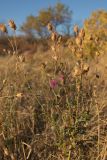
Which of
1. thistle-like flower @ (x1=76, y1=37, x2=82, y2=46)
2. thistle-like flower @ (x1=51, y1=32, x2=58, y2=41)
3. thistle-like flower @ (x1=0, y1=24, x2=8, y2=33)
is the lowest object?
thistle-like flower @ (x1=76, y1=37, x2=82, y2=46)

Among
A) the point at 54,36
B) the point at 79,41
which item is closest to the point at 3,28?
the point at 54,36

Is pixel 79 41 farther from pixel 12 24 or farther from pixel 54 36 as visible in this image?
pixel 12 24

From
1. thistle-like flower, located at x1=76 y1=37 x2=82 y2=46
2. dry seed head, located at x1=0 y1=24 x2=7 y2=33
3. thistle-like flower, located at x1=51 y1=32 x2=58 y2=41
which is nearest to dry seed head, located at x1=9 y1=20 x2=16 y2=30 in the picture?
dry seed head, located at x1=0 y1=24 x2=7 y2=33

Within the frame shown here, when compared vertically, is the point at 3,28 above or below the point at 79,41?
above

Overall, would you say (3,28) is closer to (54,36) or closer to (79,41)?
(54,36)

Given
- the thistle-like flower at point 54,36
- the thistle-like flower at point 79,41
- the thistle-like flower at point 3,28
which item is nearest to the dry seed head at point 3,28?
the thistle-like flower at point 3,28

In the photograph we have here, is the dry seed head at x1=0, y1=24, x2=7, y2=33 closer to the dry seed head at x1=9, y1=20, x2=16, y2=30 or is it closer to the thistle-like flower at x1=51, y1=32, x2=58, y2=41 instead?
the dry seed head at x1=9, y1=20, x2=16, y2=30

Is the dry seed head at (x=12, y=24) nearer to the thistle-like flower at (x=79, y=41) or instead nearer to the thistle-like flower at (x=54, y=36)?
the thistle-like flower at (x=54, y=36)

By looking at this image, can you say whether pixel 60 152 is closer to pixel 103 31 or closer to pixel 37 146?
pixel 37 146

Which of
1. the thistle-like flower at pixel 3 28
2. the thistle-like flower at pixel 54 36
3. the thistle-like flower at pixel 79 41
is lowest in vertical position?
the thistle-like flower at pixel 79 41

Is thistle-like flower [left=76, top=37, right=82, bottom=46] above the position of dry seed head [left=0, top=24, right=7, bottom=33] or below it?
below

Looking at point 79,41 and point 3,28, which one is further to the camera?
point 3,28

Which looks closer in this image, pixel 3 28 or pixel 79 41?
pixel 79 41

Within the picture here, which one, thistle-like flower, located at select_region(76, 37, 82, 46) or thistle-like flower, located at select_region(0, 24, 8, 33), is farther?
thistle-like flower, located at select_region(0, 24, 8, 33)
